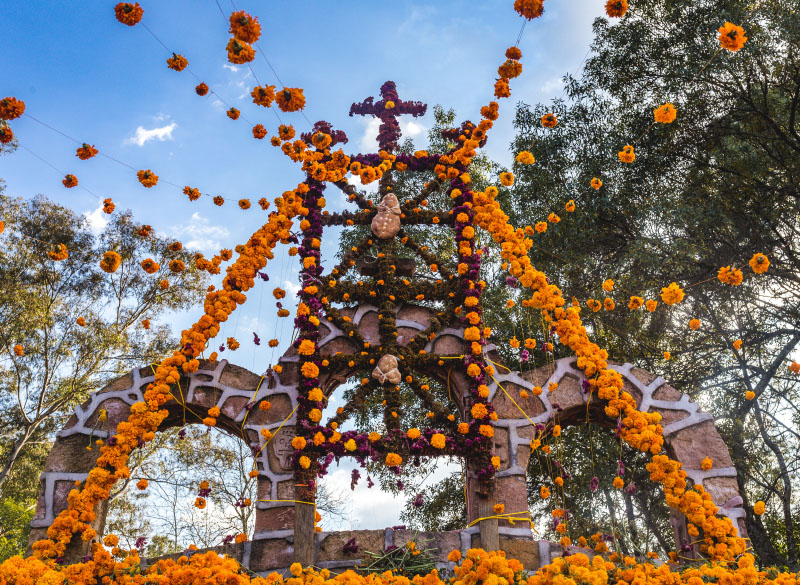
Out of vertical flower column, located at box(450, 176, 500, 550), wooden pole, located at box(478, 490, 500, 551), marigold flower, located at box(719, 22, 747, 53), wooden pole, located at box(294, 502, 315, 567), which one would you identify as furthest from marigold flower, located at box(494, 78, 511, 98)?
wooden pole, located at box(294, 502, 315, 567)

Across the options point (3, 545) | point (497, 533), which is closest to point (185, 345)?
point (497, 533)

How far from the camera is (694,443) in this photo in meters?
7.06

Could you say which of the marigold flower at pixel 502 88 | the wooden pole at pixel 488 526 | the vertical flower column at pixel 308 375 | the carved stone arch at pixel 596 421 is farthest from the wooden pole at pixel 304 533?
the marigold flower at pixel 502 88

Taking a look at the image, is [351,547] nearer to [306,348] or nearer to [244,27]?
[306,348]

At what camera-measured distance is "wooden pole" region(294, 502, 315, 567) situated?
21.4 ft

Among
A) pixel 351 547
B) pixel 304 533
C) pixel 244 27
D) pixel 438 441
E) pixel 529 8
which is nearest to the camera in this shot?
pixel 244 27

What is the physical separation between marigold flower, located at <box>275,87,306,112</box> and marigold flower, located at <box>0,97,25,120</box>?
2525 millimetres

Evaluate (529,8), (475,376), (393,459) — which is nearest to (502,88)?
(529,8)

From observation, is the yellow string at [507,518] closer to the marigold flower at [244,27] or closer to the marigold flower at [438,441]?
the marigold flower at [438,441]

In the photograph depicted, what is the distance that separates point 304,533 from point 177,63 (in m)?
5.32

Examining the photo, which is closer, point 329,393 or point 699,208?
point 329,393

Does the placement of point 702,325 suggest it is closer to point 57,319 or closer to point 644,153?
point 644,153

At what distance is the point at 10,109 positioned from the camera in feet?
19.2

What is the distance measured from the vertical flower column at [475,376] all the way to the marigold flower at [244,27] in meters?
3.84
